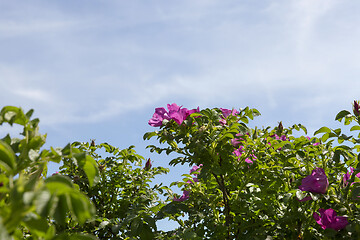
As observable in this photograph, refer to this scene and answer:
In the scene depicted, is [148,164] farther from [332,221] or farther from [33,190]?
→ [33,190]

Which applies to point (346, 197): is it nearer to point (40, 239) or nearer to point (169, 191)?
point (169, 191)

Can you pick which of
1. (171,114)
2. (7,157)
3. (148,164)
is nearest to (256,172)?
(171,114)

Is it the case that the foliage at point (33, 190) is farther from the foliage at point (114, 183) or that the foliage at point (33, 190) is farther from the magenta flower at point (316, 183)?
the foliage at point (114, 183)

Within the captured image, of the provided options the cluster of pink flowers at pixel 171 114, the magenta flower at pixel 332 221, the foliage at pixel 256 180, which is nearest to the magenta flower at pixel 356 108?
the foliage at pixel 256 180

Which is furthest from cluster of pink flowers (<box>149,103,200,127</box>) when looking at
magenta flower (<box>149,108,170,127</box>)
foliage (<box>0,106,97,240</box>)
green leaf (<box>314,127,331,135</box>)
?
foliage (<box>0,106,97,240</box>)

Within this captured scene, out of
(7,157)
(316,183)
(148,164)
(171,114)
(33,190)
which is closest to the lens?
(33,190)

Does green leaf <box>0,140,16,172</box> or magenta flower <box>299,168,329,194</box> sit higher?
magenta flower <box>299,168,329,194</box>

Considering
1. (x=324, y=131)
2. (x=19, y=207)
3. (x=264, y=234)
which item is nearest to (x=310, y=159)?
(x=324, y=131)

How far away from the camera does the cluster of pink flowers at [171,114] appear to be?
7.75ft

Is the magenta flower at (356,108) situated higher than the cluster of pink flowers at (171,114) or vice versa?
the cluster of pink flowers at (171,114)

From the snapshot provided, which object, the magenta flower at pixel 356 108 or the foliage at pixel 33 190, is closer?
the foliage at pixel 33 190

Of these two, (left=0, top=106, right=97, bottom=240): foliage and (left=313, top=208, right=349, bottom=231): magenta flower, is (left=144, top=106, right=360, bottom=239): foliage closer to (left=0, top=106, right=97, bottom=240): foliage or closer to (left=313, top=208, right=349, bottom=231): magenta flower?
(left=313, top=208, right=349, bottom=231): magenta flower

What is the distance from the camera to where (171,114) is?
7.85ft

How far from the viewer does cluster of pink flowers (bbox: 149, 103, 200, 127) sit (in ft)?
7.75
